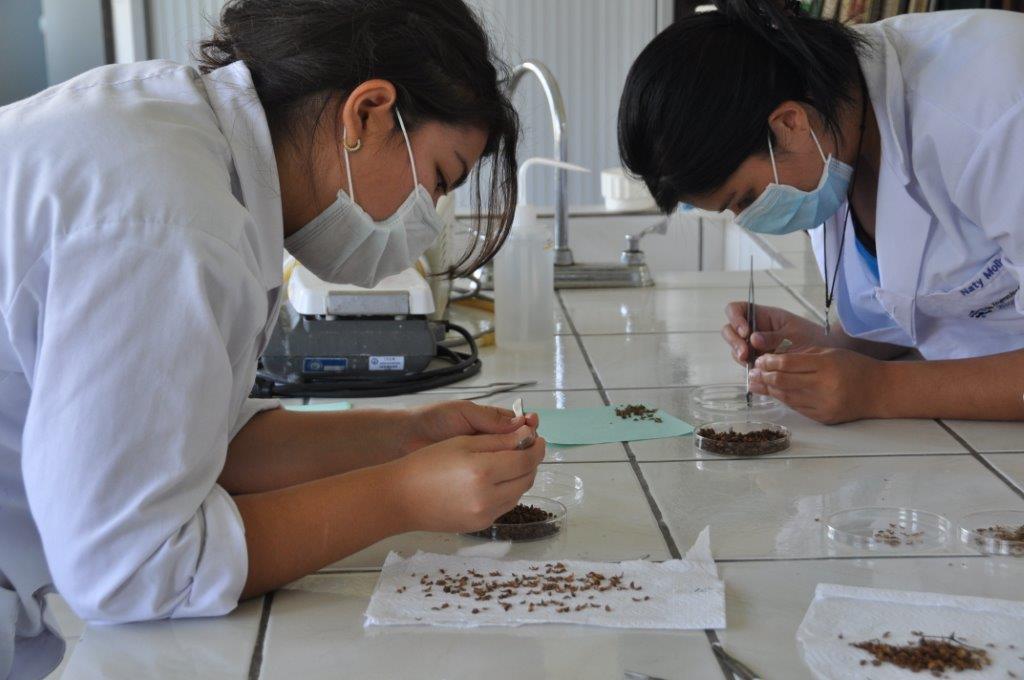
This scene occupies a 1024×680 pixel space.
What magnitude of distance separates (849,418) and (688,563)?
1.85 ft

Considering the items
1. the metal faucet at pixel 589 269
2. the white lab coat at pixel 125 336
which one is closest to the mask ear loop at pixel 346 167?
the white lab coat at pixel 125 336

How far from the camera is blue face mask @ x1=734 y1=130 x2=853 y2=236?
1.51 metres

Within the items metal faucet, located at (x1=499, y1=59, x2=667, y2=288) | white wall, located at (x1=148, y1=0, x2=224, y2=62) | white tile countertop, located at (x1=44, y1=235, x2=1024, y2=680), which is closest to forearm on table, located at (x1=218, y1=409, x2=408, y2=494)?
white tile countertop, located at (x1=44, y1=235, x2=1024, y2=680)

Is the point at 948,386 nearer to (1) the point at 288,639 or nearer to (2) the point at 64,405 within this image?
(1) the point at 288,639

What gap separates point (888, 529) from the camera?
3.77 ft

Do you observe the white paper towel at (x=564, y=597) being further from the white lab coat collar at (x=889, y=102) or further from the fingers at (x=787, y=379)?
the white lab coat collar at (x=889, y=102)

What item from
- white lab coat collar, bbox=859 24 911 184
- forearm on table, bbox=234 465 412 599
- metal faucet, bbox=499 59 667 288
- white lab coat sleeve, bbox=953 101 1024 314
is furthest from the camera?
metal faucet, bbox=499 59 667 288

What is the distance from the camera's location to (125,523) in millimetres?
885

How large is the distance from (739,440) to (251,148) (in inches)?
28.7

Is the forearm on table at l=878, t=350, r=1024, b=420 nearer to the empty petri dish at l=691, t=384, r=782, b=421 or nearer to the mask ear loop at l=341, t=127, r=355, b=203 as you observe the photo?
the empty petri dish at l=691, t=384, r=782, b=421

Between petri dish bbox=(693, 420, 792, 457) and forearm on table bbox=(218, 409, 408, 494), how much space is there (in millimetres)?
402

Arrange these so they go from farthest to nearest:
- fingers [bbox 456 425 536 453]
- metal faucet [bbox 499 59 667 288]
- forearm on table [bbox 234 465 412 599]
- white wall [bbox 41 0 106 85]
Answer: white wall [bbox 41 0 106 85] < metal faucet [bbox 499 59 667 288] < fingers [bbox 456 425 536 453] < forearm on table [bbox 234 465 412 599]

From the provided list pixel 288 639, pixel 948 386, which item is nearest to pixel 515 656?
pixel 288 639

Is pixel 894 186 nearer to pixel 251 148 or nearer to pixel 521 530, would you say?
pixel 521 530
